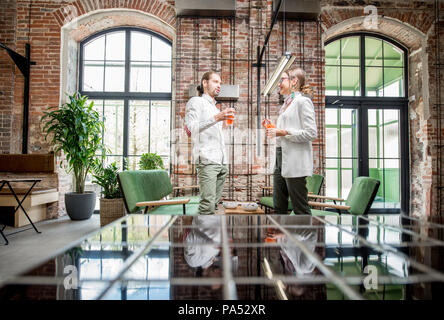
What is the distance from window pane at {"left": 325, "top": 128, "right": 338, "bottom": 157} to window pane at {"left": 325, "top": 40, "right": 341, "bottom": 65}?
4.44 feet

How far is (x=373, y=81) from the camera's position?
5.00 m

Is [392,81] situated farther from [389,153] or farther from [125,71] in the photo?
[125,71]

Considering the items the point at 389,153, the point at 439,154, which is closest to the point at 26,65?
the point at 389,153

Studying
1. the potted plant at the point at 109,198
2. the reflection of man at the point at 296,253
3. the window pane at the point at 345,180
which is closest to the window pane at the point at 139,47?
the potted plant at the point at 109,198

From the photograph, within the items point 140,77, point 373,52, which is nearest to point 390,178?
point 373,52

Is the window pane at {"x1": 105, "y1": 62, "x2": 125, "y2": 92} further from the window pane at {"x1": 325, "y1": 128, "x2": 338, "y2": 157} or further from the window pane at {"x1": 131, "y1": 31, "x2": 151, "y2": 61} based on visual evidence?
the window pane at {"x1": 325, "y1": 128, "x2": 338, "y2": 157}

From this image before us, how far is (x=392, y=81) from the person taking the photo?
5.02 metres

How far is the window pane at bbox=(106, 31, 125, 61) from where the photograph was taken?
4992 millimetres

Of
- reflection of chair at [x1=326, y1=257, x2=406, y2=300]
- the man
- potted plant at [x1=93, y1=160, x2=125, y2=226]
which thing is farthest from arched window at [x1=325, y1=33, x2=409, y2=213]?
reflection of chair at [x1=326, y1=257, x2=406, y2=300]

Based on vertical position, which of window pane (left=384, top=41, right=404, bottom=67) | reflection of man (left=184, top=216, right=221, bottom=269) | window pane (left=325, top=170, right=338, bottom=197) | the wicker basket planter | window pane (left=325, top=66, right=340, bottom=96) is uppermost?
window pane (left=384, top=41, right=404, bottom=67)

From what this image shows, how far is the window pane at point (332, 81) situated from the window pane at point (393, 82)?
3.25 feet

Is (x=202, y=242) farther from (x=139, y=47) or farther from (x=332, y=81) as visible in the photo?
(x=139, y=47)

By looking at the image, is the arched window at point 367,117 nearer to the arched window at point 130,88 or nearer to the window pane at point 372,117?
the window pane at point 372,117

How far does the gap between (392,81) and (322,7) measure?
204 centimetres
